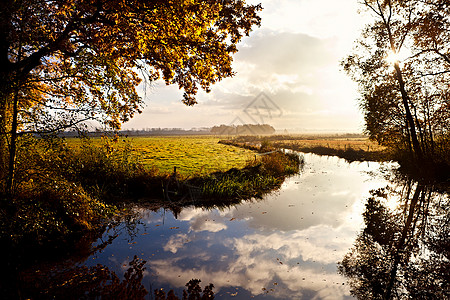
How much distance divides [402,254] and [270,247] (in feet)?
13.0

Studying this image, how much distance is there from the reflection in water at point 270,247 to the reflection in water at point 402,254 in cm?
4

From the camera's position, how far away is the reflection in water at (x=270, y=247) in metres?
5.45

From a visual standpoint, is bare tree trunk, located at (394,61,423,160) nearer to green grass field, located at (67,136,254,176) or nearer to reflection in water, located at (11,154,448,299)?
reflection in water, located at (11,154,448,299)

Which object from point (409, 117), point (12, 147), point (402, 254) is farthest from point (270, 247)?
point (409, 117)

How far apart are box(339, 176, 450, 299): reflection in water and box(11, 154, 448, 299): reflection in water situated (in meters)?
0.04

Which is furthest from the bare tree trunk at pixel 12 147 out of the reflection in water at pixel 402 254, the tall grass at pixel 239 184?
the reflection in water at pixel 402 254

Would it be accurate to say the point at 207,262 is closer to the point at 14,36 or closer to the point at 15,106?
the point at 15,106

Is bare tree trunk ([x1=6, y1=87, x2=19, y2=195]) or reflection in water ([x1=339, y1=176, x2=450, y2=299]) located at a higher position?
bare tree trunk ([x1=6, y1=87, x2=19, y2=195])

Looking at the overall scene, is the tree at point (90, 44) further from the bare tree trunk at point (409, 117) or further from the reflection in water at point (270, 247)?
the bare tree trunk at point (409, 117)

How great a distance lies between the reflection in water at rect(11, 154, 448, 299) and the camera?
5.45m

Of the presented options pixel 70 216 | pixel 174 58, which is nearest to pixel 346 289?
pixel 70 216

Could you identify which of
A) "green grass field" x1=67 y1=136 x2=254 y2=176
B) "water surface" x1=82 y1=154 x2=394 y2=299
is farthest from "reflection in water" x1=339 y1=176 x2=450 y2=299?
"green grass field" x1=67 y1=136 x2=254 y2=176

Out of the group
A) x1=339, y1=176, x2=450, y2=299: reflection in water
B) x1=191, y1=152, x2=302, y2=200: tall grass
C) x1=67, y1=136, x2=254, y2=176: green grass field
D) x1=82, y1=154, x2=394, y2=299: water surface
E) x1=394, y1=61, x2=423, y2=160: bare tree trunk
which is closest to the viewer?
x1=339, y1=176, x2=450, y2=299: reflection in water

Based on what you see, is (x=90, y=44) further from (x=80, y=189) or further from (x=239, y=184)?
(x=239, y=184)
